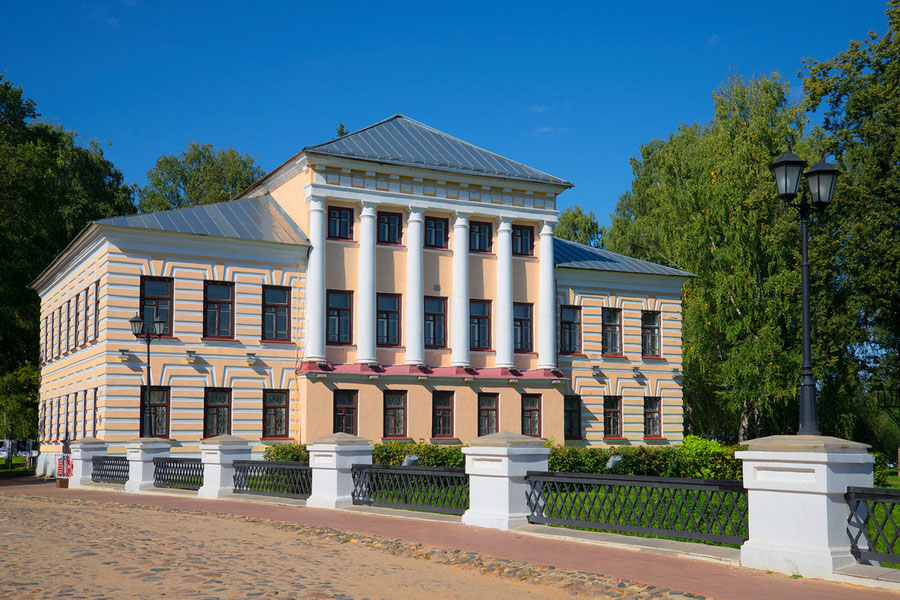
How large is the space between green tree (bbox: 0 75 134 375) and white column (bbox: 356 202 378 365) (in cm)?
1771

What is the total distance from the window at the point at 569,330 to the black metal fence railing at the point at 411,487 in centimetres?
2146

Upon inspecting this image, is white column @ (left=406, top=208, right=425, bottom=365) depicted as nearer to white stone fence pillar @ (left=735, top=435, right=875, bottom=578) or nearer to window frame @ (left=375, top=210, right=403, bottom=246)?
window frame @ (left=375, top=210, right=403, bottom=246)

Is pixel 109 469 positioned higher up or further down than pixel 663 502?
further down

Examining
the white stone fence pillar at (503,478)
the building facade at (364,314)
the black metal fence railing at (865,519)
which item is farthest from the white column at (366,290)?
the black metal fence railing at (865,519)

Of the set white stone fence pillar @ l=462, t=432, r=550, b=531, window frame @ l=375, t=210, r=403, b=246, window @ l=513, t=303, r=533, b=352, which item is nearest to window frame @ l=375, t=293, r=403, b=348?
window frame @ l=375, t=210, r=403, b=246

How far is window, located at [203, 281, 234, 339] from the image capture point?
109 feet

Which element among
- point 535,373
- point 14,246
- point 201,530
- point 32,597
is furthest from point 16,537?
point 14,246

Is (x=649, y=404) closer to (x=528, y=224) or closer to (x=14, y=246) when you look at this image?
(x=528, y=224)

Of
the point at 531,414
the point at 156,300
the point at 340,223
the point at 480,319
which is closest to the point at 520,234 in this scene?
the point at 480,319

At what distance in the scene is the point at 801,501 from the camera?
10391 millimetres

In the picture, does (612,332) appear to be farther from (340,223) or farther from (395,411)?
(340,223)

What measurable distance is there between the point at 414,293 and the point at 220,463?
14160 mm

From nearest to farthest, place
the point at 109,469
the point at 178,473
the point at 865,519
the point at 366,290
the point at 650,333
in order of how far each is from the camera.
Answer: the point at 865,519, the point at 178,473, the point at 109,469, the point at 366,290, the point at 650,333

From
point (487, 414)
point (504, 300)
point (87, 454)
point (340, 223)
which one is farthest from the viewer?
point (504, 300)
